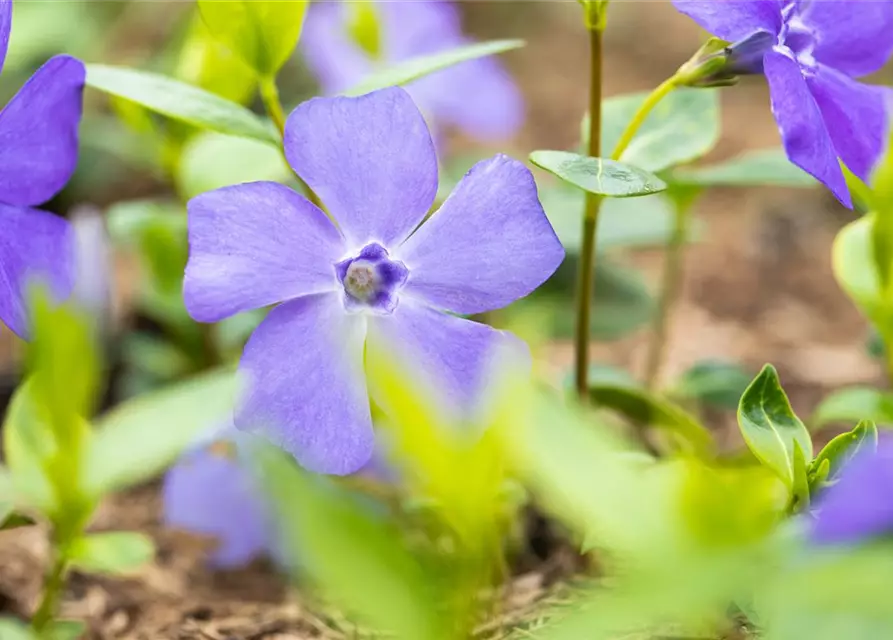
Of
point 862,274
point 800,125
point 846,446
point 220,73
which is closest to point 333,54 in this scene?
point 220,73

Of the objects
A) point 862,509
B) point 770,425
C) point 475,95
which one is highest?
point 475,95

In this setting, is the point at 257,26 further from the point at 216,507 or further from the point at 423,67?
the point at 216,507

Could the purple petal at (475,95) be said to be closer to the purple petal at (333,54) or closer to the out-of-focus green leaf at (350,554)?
the purple petal at (333,54)

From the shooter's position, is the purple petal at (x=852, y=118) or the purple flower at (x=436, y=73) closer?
the purple petal at (x=852, y=118)

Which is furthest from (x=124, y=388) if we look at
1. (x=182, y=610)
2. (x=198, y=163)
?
(x=182, y=610)

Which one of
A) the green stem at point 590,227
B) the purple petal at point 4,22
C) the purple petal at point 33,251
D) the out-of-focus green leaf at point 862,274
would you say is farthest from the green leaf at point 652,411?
the purple petal at point 4,22

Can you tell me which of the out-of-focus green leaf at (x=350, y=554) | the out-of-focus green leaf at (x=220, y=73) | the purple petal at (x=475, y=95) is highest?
the purple petal at (x=475, y=95)
